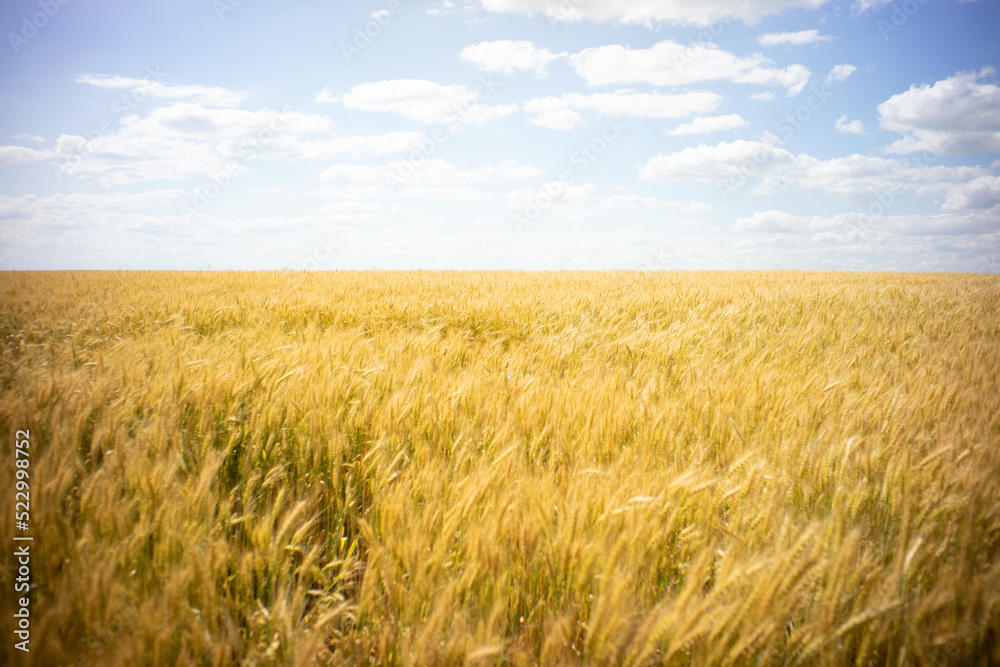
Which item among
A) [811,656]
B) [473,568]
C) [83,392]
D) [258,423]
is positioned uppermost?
[83,392]

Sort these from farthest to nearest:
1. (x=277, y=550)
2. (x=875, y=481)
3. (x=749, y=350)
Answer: (x=749, y=350) → (x=875, y=481) → (x=277, y=550)

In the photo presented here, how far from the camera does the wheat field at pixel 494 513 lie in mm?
830

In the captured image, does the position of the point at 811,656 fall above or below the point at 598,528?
below

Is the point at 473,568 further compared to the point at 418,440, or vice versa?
the point at 418,440

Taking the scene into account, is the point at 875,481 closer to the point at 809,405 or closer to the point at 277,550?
the point at 809,405

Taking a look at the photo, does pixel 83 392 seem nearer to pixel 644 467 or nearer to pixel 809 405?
pixel 644 467

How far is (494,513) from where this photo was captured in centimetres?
112

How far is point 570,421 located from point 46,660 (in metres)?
1.45

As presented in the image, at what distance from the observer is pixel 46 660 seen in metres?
0.74

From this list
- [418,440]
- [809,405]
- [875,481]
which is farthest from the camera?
[809,405]

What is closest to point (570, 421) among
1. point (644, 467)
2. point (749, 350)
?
point (644, 467)

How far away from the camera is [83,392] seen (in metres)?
1.63

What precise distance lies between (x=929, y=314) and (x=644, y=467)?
5305 millimetres

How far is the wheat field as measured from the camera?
0.83m
